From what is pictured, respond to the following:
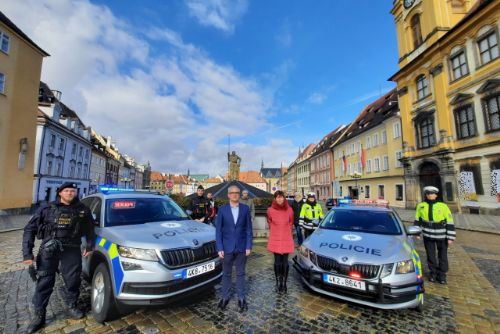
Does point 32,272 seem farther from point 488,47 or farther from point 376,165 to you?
point 376,165

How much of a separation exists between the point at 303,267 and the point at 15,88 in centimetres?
2451

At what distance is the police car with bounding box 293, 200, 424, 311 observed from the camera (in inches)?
137

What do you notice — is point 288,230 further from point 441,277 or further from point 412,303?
point 441,277

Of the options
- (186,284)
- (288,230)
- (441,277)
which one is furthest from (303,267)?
(441,277)

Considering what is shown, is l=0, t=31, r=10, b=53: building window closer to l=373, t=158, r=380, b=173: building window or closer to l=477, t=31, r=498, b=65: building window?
l=477, t=31, r=498, b=65: building window

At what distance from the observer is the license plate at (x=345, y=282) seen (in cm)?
355

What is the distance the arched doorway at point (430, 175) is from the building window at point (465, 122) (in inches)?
134

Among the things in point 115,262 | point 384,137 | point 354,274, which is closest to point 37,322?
point 115,262

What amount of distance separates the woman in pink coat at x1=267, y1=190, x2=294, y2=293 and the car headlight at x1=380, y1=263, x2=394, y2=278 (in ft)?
4.76

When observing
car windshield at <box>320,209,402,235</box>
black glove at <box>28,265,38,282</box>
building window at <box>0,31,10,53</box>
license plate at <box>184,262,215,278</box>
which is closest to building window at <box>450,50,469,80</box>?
car windshield at <box>320,209,402,235</box>

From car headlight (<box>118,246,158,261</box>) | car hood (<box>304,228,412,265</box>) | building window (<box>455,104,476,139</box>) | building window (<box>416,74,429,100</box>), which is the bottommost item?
car hood (<box>304,228,412,265</box>)

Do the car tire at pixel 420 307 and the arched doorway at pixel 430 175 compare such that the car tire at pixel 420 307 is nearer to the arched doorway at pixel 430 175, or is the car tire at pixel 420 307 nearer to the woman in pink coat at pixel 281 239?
the woman in pink coat at pixel 281 239

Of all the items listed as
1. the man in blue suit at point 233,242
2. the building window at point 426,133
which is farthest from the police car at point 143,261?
the building window at point 426,133

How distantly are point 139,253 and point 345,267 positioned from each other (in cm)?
291
